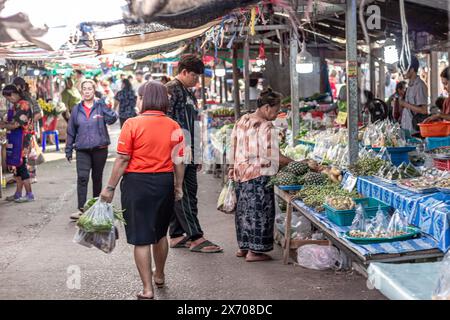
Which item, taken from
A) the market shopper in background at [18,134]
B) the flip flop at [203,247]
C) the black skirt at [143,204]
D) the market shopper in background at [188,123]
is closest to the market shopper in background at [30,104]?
the market shopper in background at [18,134]

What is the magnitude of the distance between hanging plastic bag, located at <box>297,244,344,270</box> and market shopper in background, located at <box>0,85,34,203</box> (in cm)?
615

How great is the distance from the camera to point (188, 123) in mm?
7594

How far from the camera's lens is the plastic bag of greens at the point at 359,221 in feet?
19.6

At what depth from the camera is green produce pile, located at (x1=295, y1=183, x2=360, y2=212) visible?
22.1ft

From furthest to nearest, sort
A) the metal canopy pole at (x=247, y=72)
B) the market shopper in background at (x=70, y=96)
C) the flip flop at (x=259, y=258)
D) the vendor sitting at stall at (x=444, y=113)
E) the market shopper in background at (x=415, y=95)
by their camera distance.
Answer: the market shopper in background at (x=70, y=96)
the metal canopy pole at (x=247, y=72)
the market shopper in background at (x=415, y=95)
the vendor sitting at stall at (x=444, y=113)
the flip flop at (x=259, y=258)

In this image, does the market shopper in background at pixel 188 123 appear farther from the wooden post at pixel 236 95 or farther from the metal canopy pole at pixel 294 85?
the wooden post at pixel 236 95

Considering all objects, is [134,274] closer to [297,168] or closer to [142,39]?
[297,168]

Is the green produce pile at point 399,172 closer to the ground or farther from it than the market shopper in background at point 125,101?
closer to the ground

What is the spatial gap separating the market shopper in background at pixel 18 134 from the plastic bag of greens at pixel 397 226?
291 inches

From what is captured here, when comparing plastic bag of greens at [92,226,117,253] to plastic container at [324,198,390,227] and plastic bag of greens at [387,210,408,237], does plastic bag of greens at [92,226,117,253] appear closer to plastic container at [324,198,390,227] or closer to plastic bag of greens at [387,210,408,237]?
Answer: plastic container at [324,198,390,227]

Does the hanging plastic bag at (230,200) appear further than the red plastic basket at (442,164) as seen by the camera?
Yes

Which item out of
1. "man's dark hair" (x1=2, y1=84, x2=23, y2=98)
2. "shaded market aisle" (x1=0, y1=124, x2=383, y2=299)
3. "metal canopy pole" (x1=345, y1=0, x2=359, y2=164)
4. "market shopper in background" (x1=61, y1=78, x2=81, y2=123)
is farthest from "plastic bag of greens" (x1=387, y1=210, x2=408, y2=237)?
"market shopper in background" (x1=61, y1=78, x2=81, y2=123)

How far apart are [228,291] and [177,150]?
1346 mm
